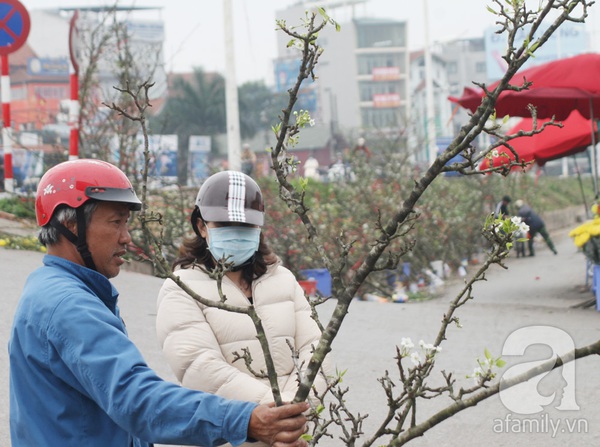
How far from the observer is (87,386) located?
2490 millimetres

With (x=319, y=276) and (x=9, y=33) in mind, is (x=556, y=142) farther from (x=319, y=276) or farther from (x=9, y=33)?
(x=9, y=33)

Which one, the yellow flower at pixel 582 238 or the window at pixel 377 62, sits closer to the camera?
the yellow flower at pixel 582 238

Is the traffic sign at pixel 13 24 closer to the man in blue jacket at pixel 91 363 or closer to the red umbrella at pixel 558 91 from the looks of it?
the red umbrella at pixel 558 91

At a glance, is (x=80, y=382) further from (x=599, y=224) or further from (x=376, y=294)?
(x=376, y=294)

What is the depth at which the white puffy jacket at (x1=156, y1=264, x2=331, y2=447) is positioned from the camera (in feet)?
11.7

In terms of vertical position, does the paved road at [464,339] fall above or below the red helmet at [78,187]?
below

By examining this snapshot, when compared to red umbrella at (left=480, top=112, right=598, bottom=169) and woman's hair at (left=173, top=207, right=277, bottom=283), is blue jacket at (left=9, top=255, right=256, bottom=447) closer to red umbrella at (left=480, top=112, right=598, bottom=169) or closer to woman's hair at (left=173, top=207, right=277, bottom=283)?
woman's hair at (left=173, top=207, right=277, bottom=283)

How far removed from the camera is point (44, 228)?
2.95 meters

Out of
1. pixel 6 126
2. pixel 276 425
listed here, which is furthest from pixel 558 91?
pixel 276 425

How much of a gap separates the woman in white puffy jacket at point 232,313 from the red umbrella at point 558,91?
765cm

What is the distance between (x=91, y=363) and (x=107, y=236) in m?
0.53

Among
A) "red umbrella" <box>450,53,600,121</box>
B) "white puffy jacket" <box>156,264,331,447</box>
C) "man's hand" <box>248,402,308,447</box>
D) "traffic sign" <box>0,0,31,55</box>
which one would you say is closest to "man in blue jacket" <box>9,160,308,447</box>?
"man's hand" <box>248,402,308,447</box>

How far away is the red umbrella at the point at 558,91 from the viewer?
37.7 feet

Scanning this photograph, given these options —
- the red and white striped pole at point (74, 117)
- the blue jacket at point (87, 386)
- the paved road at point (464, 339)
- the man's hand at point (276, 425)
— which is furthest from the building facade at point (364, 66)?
the man's hand at point (276, 425)
